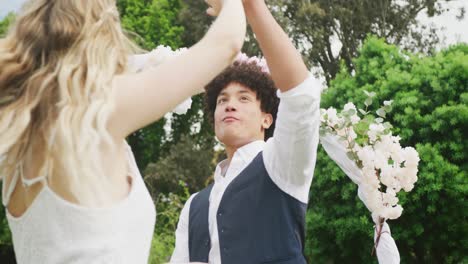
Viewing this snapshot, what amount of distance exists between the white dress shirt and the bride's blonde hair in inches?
30.0

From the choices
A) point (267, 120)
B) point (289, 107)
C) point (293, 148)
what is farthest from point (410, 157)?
point (289, 107)

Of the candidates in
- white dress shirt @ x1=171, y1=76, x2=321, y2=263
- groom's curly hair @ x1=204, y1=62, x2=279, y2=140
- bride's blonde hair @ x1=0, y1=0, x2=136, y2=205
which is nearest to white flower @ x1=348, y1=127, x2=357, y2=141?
groom's curly hair @ x1=204, y1=62, x2=279, y2=140

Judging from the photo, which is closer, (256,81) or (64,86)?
(64,86)

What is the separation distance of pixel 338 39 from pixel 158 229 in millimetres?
11248

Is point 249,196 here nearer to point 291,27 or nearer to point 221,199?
point 221,199

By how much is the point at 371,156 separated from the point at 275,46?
8.52 ft

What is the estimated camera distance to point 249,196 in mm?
2885

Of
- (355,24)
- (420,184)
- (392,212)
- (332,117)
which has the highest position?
(355,24)

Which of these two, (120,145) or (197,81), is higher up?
(197,81)

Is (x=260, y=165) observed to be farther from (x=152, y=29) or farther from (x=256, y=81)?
(x=152, y=29)

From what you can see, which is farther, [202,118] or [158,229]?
[202,118]

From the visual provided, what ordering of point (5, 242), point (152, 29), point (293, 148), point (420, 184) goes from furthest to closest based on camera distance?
1. point (152, 29)
2. point (5, 242)
3. point (420, 184)
4. point (293, 148)

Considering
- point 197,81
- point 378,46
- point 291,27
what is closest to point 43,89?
point 197,81

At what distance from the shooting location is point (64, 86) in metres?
1.67
